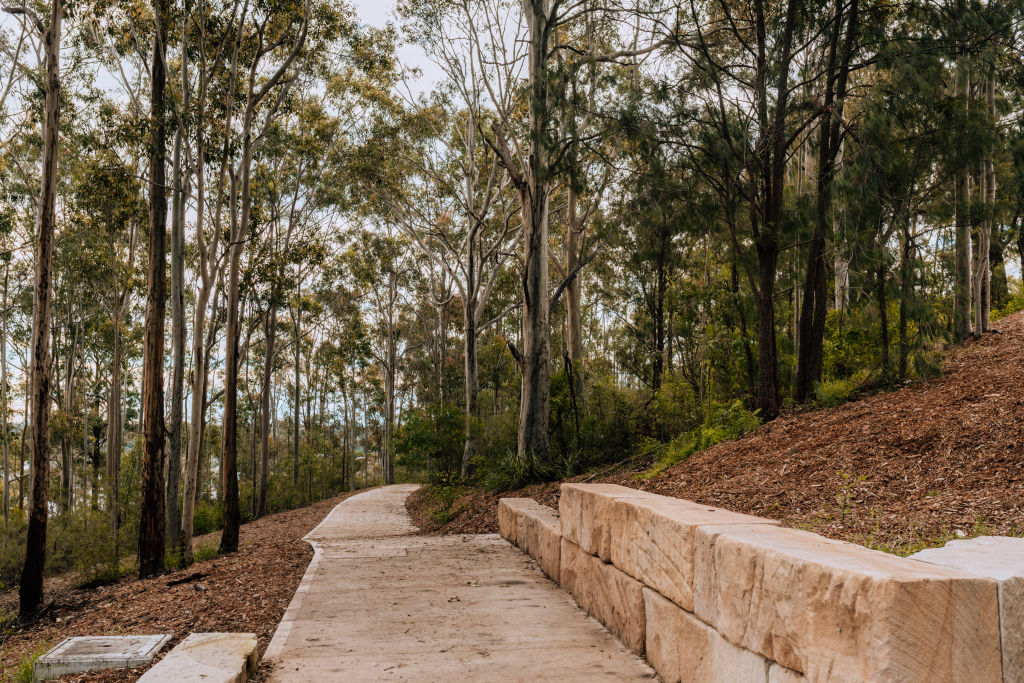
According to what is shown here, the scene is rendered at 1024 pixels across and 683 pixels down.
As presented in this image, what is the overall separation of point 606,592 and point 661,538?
128 cm

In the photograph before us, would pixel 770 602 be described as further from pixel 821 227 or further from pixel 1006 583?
pixel 821 227

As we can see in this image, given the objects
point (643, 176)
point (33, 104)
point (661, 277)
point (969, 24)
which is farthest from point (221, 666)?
point (33, 104)

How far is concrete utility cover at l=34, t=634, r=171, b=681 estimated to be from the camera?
14.9 ft

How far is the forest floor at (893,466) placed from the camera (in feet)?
14.3

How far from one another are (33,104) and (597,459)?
16577 mm

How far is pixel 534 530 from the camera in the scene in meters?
7.71

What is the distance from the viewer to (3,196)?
20859 mm

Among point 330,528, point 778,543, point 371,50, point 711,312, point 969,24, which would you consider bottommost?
point 330,528

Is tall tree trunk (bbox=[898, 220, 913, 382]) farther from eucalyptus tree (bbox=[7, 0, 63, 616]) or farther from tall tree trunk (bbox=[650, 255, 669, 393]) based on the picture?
eucalyptus tree (bbox=[7, 0, 63, 616])

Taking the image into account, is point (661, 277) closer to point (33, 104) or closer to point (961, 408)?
point (961, 408)

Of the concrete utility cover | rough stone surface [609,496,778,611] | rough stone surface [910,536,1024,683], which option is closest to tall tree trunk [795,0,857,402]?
rough stone surface [609,496,778,611]

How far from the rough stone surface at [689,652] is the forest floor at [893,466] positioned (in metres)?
1.07

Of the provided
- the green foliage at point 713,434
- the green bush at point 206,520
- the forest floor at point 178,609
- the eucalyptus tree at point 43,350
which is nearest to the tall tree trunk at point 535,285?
the green foliage at point 713,434

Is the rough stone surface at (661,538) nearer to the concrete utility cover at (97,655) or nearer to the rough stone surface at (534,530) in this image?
the rough stone surface at (534,530)
